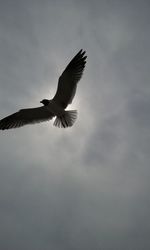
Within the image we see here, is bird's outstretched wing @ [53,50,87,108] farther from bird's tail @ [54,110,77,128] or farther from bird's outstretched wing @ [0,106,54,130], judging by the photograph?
bird's outstretched wing @ [0,106,54,130]

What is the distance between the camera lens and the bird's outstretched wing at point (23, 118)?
14242mm

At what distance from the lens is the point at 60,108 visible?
44.9 feet

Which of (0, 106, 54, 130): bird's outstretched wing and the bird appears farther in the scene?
(0, 106, 54, 130): bird's outstretched wing

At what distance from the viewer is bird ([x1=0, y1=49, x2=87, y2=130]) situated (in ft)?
43.5

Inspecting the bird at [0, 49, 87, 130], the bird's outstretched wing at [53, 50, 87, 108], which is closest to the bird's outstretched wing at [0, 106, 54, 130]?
the bird at [0, 49, 87, 130]

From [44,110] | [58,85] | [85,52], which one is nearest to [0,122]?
[44,110]

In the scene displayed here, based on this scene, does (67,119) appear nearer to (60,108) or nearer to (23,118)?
(60,108)

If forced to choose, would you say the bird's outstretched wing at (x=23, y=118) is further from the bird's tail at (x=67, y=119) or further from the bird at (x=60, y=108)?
the bird's tail at (x=67, y=119)

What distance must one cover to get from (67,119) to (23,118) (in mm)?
1928

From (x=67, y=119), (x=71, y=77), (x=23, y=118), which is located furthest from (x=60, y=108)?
(x=23, y=118)

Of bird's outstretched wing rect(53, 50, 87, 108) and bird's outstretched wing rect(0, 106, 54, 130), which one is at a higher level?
bird's outstretched wing rect(53, 50, 87, 108)

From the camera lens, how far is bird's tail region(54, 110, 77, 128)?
13.7 meters

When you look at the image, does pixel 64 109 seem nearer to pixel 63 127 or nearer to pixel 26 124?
pixel 63 127

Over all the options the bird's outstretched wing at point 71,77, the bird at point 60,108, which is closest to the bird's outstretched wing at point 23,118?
the bird at point 60,108
